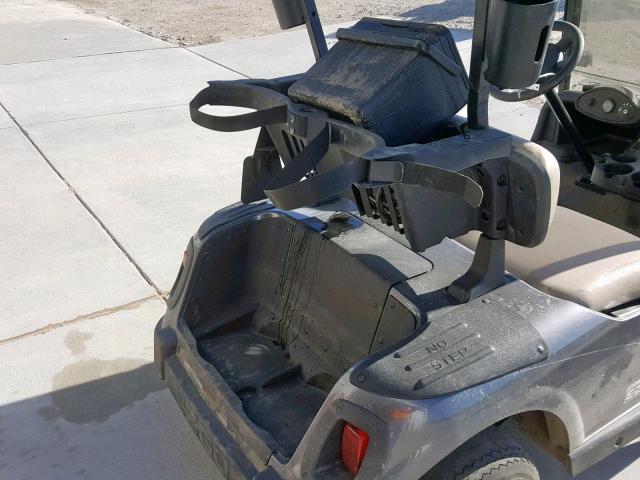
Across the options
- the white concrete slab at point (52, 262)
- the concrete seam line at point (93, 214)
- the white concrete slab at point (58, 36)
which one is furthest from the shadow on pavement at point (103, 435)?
the white concrete slab at point (58, 36)

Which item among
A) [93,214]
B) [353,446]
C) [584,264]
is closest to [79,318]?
[93,214]

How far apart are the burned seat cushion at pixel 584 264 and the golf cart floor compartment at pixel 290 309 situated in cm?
34

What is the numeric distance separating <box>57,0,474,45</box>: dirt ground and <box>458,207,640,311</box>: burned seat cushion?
8274mm

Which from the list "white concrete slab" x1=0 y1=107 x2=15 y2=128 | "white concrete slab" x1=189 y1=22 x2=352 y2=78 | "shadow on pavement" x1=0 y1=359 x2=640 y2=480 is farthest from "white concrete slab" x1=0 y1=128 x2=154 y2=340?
"white concrete slab" x1=189 y1=22 x2=352 y2=78

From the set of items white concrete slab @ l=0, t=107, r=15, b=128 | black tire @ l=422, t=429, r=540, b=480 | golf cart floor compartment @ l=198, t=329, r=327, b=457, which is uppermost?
black tire @ l=422, t=429, r=540, b=480

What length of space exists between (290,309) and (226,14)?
10916 millimetres

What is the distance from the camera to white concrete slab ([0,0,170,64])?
388 inches

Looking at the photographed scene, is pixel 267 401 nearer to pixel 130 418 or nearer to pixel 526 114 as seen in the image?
pixel 130 418

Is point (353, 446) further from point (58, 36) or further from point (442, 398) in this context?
point (58, 36)

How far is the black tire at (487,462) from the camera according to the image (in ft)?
6.67

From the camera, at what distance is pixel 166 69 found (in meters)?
8.86

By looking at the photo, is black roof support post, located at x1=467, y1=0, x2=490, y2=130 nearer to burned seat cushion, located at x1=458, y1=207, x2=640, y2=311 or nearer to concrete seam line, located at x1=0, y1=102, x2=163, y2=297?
burned seat cushion, located at x1=458, y1=207, x2=640, y2=311

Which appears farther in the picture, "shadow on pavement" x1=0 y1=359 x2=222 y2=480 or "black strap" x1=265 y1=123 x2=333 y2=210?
"shadow on pavement" x1=0 y1=359 x2=222 y2=480

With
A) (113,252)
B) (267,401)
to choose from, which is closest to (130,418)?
(267,401)
